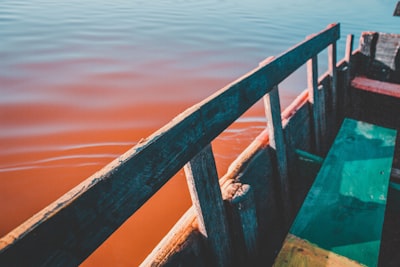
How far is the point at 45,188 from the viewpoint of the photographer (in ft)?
12.1

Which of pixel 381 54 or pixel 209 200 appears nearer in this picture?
pixel 209 200

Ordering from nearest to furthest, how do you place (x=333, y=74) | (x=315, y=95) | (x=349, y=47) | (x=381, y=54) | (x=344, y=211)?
(x=344, y=211)
(x=315, y=95)
(x=333, y=74)
(x=349, y=47)
(x=381, y=54)

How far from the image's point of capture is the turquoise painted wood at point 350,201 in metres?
1.98

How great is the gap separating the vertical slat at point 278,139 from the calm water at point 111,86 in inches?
53.8

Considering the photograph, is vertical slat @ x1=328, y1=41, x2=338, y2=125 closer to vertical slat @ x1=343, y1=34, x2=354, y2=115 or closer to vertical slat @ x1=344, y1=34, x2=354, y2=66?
vertical slat @ x1=343, y1=34, x2=354, y2=115

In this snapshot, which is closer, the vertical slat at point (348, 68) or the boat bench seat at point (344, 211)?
the boat bench seat at point (344, 211)

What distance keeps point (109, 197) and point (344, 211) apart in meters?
2.09

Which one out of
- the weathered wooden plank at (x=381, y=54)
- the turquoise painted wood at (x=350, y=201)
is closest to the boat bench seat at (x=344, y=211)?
the turquoise painted wood at (x=350, y=201)

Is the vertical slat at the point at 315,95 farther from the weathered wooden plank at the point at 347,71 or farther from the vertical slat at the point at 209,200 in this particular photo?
the vertical slat at the point at 209,200

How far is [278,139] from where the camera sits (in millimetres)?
2580

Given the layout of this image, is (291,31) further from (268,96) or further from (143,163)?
(143,163)

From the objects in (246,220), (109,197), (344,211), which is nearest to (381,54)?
(344,211)

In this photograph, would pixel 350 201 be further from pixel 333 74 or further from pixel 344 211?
pixel 333 74

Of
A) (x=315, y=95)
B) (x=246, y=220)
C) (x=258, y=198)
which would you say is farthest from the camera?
(x=315, y=95)
